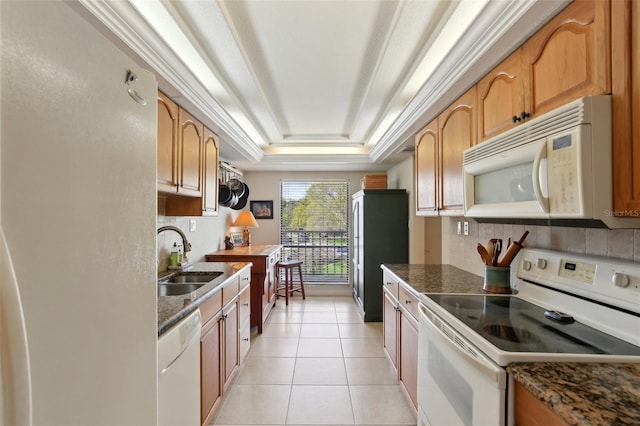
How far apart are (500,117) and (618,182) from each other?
0.75m

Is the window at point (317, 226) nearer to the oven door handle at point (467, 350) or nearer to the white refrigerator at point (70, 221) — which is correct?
the oven door handle at point (467, 350)

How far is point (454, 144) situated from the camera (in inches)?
84.0

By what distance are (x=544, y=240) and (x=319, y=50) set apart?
5.84ft

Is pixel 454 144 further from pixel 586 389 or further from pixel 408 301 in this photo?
pixel 586 389

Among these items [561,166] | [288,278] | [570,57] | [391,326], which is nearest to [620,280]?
[561,166]

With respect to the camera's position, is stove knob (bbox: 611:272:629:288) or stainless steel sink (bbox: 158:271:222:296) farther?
stainless steel sink (bbox: 158:271:222:296)

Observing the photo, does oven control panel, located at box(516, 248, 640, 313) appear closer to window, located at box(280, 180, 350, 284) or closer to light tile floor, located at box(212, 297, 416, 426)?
light tile floor, located at box(212, 297, 416, 426)

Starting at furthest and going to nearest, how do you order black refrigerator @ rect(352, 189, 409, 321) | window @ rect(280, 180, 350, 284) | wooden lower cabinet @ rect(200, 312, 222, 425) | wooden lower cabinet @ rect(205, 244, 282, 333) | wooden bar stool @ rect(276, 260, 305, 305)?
1. window @ rect(280, 180, 350, 284)
2. wooden bar stool @ rect(276, 260, 305, 305)
3. black refrigerator @ rect(352, 189, 409, 321)
4. wooden lower cabinet @ rect(205, 244, 282, 333)
5. wooden lower cabinet @ rect(200, 312, 222, 425)

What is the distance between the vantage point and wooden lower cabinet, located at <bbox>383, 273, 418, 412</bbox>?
1949mm

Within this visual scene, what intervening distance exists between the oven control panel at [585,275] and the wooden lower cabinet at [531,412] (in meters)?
0.54

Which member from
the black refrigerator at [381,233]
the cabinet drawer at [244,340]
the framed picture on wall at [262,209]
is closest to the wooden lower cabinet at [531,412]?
the cabinet drawer at [244,340]

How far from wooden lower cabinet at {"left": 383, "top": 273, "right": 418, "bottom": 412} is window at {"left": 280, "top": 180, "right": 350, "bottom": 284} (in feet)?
8.80

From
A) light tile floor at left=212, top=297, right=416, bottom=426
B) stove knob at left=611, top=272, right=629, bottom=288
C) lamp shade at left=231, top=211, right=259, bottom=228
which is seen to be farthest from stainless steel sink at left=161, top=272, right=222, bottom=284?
stove knob at left=611, top=272, right=629, bottom=288

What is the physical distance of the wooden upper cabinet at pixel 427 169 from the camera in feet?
8.06
